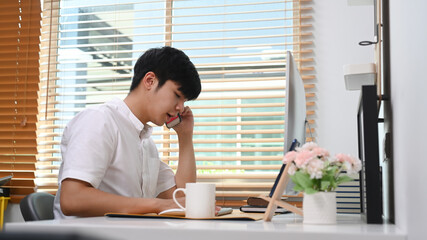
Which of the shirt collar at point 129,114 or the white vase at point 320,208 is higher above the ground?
the shirt collar at point 129,114

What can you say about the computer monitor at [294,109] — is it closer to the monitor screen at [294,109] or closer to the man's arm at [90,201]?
the monitor screen at [294,109]

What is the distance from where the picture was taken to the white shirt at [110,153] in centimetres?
147

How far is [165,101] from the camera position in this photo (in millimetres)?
1745

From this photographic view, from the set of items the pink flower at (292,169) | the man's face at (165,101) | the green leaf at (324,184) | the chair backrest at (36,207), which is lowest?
the chair backrest at (36,207)

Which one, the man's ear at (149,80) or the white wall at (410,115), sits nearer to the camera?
the white wall at (410,115)

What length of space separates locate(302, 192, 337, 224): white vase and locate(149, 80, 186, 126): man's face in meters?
0.83

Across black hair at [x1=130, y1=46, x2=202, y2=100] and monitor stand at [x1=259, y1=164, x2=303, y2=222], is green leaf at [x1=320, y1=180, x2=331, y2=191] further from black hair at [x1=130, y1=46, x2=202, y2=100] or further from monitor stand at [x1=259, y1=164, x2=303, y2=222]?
black hair at [x1=130, y1=46, x2=202, y2=100]

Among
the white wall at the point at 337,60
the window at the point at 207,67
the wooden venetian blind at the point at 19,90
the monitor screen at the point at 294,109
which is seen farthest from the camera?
the wooden venetian blind at the point at 19,90

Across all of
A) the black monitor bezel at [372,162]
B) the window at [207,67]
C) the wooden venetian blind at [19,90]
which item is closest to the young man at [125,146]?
the black monitor bezel at [372,162]

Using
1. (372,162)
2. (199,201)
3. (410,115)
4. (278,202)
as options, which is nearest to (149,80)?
(199,201)

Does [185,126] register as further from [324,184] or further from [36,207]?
[324,184]

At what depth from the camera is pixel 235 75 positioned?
289cm

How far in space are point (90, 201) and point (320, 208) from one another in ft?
2.40

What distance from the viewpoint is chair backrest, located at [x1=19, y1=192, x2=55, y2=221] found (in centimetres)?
153
